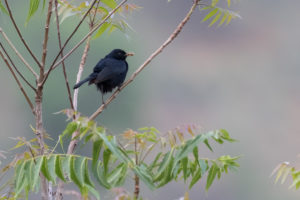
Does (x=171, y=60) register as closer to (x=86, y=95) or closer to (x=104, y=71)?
(x=86, y=95)

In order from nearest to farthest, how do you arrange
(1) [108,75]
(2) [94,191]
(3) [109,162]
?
1. (2) [94,191]
2. (3) [109,162]
3. (1) [108,75]

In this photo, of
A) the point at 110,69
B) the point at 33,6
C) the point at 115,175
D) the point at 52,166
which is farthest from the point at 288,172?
the point at 110,69

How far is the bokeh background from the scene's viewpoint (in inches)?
1176

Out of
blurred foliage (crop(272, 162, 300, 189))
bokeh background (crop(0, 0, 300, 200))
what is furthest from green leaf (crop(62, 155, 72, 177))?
bokeh background (crop(0, 0, 300, 200))

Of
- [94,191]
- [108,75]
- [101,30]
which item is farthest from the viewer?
[108,75]

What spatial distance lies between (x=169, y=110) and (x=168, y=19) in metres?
7.13

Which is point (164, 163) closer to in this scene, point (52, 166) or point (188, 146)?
point (188, 146)

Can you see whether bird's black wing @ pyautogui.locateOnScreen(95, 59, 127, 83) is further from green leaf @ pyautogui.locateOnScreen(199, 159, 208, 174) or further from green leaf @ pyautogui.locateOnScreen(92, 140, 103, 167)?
green leaf @ pyautogui.locateOnScreen(92, 140, 103, 167)

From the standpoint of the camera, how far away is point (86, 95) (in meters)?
28.9

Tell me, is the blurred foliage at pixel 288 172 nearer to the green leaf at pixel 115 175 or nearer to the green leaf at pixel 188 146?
the green leaf at pixel 188 146

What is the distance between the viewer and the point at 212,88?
39.1m

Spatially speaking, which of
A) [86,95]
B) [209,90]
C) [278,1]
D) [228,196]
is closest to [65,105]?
[86,95]

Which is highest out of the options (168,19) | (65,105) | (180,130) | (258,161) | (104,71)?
(168,19)

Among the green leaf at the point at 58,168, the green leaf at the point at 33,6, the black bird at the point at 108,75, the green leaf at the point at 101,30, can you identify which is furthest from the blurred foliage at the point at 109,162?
the black bird at the point at 108,75
